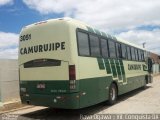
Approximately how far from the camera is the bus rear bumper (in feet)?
29.9

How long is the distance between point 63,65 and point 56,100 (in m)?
1.18

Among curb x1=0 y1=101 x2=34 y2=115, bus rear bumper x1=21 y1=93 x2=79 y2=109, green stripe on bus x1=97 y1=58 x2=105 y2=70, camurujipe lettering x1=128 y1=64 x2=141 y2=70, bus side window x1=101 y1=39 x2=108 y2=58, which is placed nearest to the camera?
bus rear bumper x1=21 y1=93 x2=79 y2=109

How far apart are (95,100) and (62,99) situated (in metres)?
1.79

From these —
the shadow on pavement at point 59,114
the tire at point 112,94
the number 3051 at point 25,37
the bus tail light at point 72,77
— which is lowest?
the shadow on pavement at point 59,114

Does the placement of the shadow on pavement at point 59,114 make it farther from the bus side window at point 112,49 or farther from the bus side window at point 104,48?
the bus side window at point 112,49

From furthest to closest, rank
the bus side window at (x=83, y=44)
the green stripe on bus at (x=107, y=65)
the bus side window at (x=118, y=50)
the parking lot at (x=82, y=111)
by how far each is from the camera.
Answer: the bus side window at (x=118, y=50), the green stripe on bus at (x=107, y=65), the parking lot at (x=82, y=111), the bus side window at (x=83, y=44)

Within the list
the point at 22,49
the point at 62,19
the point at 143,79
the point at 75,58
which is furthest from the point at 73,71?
the point at 143,79

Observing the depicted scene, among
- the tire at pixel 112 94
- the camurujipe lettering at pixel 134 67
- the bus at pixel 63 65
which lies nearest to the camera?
the bus at pixel 63 65

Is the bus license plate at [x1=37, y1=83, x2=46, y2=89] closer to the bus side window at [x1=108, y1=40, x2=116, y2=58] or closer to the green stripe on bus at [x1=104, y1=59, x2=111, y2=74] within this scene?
the green stripe on bus at [x1=104, y1=59, x2=111, y2=74]

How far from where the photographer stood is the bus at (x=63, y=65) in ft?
30.3

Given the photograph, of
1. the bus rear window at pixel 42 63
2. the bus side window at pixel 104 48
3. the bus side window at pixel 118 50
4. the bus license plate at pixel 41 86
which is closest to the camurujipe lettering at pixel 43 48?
the bus rear window at pixel 42 63

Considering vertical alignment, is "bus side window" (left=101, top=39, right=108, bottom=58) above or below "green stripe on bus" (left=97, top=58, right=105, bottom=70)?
above

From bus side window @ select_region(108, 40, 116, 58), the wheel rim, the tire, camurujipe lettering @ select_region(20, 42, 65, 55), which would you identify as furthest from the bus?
bus side window @ select_region(108, 40, 116, 58)

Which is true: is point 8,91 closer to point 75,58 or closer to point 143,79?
point 75,58
